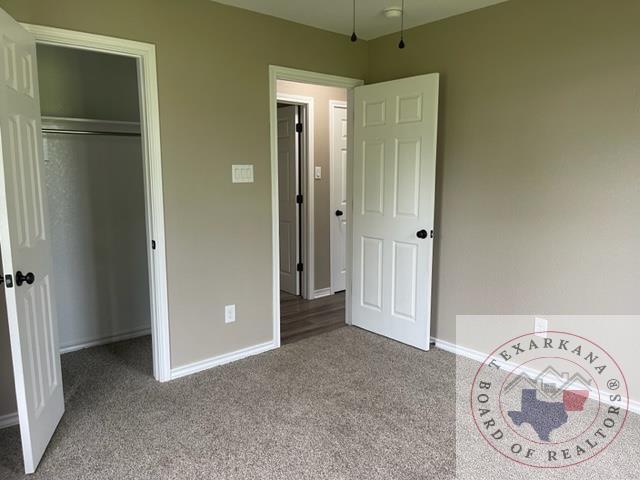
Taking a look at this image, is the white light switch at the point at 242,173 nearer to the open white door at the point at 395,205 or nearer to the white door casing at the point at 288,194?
the open white door at the point at 395,205

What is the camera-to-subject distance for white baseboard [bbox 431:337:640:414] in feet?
8.59

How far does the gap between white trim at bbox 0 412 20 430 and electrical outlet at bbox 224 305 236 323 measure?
128 centimetres

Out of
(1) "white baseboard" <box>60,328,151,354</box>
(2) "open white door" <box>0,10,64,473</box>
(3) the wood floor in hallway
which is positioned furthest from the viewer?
(3) the wood floor in hallway

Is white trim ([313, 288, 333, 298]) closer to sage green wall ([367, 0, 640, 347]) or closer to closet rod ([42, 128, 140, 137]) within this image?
sage green wall ([367, 0, 640, 347])

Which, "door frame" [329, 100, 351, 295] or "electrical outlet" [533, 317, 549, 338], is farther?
"door frame" [329, 100, 351, 295]

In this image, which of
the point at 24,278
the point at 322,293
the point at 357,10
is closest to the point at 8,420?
the point at 24,278

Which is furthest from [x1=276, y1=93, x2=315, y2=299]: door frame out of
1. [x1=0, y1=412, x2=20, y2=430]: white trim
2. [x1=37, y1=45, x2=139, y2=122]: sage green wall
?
[x1=0, y1=412, x2=20, y2=430]: white trim

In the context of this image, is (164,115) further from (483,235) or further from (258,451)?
(483,235)

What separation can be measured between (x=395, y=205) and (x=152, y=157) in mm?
1724

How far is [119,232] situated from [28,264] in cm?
155

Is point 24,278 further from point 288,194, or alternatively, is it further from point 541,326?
point 288,194

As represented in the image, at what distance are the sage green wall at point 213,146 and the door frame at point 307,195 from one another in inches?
42.7

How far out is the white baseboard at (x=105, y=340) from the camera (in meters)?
3.44

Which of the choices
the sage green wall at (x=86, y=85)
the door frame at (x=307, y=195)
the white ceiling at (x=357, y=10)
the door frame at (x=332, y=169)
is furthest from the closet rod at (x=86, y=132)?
the door frame at (x=332, y=169)
